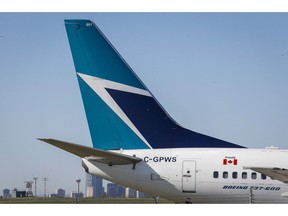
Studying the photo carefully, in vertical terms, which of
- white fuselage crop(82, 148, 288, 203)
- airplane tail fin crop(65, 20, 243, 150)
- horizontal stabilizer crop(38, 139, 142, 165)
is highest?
airplane tail fin crop(65, 20, 243, 150)

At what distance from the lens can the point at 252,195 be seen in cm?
2125

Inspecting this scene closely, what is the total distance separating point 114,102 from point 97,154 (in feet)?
9.20

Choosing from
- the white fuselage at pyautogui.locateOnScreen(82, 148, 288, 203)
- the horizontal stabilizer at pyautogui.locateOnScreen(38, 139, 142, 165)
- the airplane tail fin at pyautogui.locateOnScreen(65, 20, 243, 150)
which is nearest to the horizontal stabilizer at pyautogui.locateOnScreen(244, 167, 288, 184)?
the white fuselage at pyautogui.locateOnScreen(82, 148, 288, 203)

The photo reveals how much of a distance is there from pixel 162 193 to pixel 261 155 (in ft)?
12.5

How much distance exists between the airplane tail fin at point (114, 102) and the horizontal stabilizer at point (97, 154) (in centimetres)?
104

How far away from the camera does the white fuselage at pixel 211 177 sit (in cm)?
2128

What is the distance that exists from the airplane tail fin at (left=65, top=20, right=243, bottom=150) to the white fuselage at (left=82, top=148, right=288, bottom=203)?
1203 millimetres

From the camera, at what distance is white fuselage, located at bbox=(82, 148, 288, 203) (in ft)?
69.8

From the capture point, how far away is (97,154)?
20891mm

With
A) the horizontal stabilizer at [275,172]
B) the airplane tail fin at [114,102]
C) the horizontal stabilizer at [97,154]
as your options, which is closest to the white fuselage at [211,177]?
the horizontal stabilizer at [97,154]

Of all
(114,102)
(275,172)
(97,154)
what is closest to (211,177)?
(275,172)

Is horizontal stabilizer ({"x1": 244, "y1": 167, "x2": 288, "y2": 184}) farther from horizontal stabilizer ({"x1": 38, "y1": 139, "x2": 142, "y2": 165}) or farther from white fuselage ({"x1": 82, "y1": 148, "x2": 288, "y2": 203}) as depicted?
horizontal stabilizer ({"x1": 38, "y1": 139, "x2": 142, "y2": 165})

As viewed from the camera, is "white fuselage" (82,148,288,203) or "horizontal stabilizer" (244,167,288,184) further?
"white fuselage" (82,148,288,203)

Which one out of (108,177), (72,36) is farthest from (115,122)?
(72,36)
